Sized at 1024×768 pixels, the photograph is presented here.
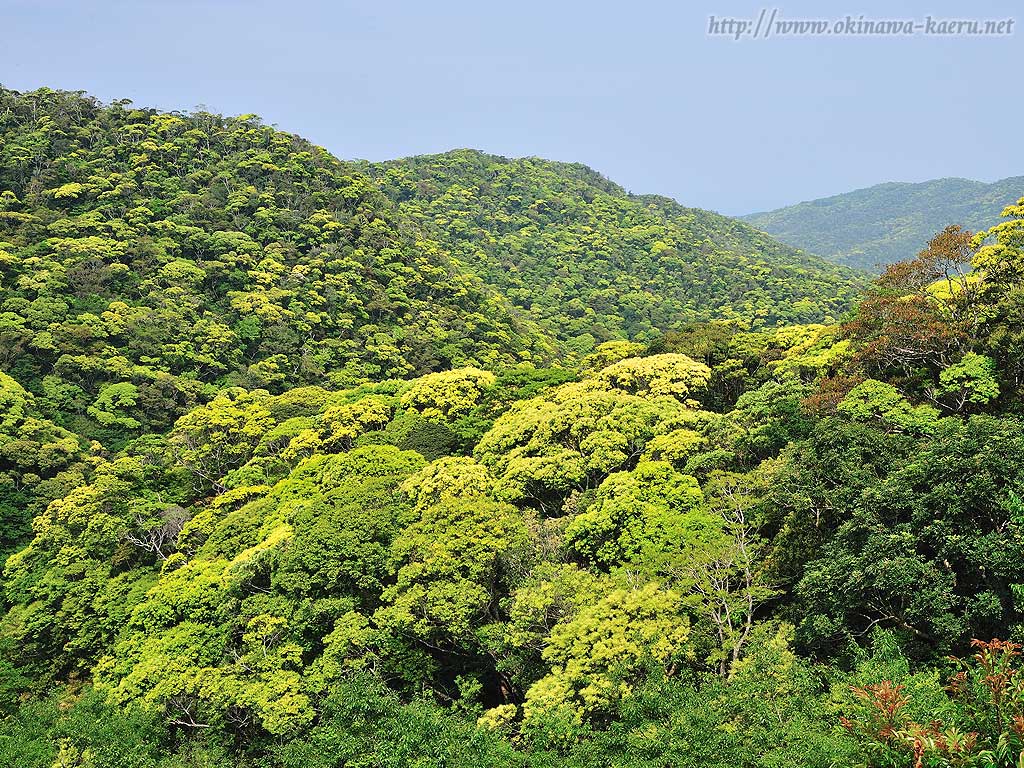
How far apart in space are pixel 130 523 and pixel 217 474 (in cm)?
688

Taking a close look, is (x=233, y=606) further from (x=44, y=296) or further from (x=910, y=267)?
(x=44, y=296)

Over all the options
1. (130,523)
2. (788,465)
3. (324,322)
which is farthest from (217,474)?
A: (788,465)

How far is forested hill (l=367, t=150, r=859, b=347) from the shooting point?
3103 inches

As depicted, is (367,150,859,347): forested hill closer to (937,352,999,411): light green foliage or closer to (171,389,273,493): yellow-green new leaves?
(171,389,273,493): yellow-green new leaves

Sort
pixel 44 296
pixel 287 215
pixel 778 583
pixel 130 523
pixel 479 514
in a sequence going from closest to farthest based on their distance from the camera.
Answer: pixel 778 583, pixel 479 514, pixel 130 523, pixel 44 296, pixel 287 215

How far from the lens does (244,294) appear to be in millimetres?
53281

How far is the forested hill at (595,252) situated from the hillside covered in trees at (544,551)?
142ft

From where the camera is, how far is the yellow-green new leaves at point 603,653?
48.1ft

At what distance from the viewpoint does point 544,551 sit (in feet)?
65.0

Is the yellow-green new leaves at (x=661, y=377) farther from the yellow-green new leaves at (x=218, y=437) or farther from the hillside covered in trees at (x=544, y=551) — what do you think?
the yellow-green new leaves at (x=218, y=437)

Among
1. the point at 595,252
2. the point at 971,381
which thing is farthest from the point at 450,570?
the point at 595,252

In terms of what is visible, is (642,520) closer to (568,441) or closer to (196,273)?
(568,441)

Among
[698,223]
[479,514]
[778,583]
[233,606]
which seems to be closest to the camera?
[778,583]

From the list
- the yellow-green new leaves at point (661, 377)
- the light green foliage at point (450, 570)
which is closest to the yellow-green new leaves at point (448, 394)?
the yellow-green new leaves at point (661, 377)
